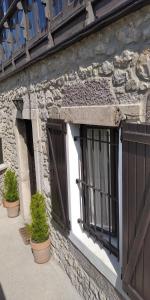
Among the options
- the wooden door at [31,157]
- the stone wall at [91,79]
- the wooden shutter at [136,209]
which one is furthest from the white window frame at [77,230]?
the wooden door at [31,157]

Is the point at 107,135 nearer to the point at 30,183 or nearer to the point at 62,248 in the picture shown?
the point at 62,248

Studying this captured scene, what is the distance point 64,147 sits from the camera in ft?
10.6

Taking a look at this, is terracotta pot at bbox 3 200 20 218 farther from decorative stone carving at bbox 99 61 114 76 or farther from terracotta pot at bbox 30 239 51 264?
decorative stone carving at bbox 99 61 114 76

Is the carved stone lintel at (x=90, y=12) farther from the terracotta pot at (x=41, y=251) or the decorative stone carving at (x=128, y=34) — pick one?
the terracotta pot at (x=41, y=251)

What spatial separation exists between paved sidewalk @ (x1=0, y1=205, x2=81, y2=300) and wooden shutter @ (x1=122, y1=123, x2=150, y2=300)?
183 centimetres

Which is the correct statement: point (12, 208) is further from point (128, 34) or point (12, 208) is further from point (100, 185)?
point (128, 34)

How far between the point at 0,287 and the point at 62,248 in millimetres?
1132

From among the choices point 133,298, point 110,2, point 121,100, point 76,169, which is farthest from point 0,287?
point 110,2

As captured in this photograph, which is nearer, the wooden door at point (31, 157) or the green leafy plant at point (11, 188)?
the wooden door at point (31, 157)

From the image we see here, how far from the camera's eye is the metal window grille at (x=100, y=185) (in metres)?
2.82

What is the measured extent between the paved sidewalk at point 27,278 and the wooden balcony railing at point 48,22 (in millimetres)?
3358

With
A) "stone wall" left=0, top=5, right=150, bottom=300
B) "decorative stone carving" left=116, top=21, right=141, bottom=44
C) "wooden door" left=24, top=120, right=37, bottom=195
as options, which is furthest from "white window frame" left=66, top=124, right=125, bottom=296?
"wooden door" left=24, top=120, right=37, bottom=195

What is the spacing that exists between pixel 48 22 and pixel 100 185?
2.27 metres

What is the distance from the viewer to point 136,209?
80.0 inches
